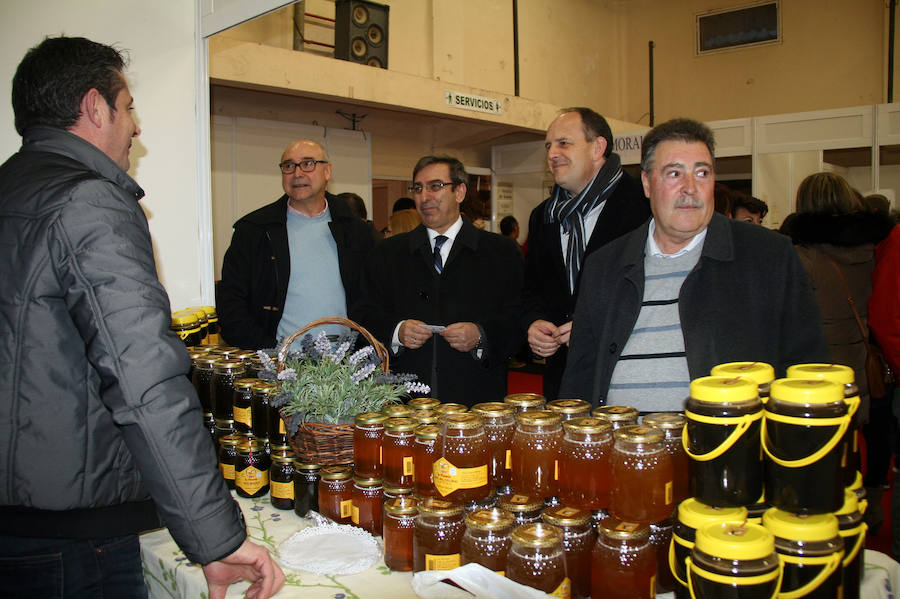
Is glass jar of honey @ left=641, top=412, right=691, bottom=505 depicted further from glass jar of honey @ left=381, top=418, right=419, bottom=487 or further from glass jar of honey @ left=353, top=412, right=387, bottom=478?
glass jar of honey @ left=353, top=412, right=387, bottom=478

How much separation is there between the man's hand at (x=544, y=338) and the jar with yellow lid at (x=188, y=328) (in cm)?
127

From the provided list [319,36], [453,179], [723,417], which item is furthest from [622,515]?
[319,36]

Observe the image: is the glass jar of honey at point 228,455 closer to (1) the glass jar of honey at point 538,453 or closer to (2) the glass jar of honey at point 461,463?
(2) the glass jar of honey at point 461,463

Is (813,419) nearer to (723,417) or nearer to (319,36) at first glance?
(723,417)

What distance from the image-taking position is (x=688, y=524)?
1072 millimetres

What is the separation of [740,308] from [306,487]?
3.97ft

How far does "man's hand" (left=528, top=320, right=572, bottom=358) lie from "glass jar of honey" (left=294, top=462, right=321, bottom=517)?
3.08ft

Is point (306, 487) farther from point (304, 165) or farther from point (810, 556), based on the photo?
point (304, 165)

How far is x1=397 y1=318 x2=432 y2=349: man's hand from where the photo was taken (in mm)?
2564

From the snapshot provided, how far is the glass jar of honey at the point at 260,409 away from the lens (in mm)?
1826

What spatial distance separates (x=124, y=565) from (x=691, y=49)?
1160cm

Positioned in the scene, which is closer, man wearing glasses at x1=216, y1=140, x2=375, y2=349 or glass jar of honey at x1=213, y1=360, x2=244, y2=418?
glass jar of honey at x1=213, y1=360, x2=244, y2=418

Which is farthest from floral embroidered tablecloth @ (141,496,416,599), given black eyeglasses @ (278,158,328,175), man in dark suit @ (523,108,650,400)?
black eyeglasses @ (278,158,328,175)

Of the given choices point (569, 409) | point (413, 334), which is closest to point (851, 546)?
point (569, 409)
